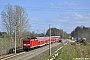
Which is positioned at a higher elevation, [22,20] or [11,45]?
[22,20]

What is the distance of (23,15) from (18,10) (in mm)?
2452

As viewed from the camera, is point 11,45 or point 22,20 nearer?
point 11,45

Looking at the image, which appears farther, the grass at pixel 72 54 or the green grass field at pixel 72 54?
the green grass field at pixel 72 54

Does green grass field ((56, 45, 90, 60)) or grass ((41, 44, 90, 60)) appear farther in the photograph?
green grass field ((56, 45, 90, 60))

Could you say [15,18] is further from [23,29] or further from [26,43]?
[26,43]

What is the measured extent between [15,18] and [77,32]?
11556cm

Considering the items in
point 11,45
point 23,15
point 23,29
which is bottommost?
point 11,45

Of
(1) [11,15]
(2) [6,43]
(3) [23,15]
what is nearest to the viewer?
(2) [6,43]

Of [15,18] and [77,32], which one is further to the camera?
[77,32]

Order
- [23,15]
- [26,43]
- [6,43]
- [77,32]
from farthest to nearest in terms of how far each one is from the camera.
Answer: [77,32] → [23,15] → [26,43] → [6,43]

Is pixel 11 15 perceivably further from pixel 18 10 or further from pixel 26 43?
pixel 26 43

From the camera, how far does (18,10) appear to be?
65188 millimetres

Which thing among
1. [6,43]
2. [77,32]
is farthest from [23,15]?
[77,32]

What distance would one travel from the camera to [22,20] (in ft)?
214
